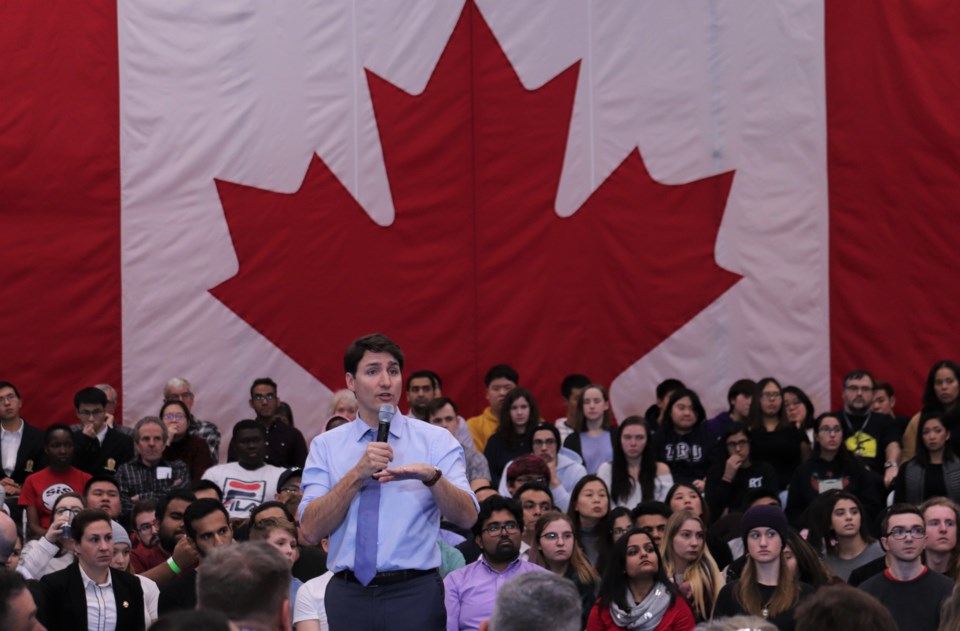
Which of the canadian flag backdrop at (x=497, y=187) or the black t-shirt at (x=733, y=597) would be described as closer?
the black t-shirt at (x=733, y=597)

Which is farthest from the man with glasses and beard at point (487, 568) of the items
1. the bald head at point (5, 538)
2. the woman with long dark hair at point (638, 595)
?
the bald head at point (5, 538)

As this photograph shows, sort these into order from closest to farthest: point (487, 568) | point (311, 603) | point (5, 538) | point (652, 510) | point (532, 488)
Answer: point (5, 538)
point (311, 603)
point (487, 568)
point (652, 510)
point (532, 488)

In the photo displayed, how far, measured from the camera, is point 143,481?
8219 millimetres

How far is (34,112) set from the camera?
9688mm

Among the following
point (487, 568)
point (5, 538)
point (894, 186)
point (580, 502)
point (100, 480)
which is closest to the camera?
point (5, 538)

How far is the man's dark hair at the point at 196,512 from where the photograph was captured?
6.39 m

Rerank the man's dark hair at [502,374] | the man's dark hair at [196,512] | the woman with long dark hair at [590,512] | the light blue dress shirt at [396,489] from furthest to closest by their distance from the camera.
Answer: the man's dark hair at [502,374] < the woman with long dark hair at [590,512] < the man's dark hair at [196,512] < the light blue dress shirt at [396,489]

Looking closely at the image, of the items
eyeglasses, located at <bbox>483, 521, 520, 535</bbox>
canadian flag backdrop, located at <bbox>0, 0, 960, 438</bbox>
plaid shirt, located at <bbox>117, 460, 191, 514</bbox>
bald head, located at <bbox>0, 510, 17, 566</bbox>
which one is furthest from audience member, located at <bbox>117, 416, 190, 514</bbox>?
bald head, located at <bbox>0, 510, 17, 566</bbox>

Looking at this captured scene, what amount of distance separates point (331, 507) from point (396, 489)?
0.21 meters

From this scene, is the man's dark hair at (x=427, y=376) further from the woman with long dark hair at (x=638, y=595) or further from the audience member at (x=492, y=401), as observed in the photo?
the woman with long dark hair at (x=638, y=595)

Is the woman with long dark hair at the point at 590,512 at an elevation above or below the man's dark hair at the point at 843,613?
above

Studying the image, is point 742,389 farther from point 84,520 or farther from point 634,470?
point 84,520

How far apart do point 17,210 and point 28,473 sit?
185cm

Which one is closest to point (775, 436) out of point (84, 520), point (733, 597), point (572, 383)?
point (572, 383)
